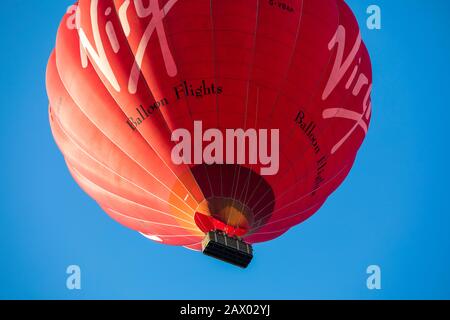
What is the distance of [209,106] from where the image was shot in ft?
43.4

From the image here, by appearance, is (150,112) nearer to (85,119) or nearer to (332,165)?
(85,119)

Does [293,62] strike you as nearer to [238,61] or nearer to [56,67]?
[238,61]

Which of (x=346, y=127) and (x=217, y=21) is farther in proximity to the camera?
(x=346, y=127)

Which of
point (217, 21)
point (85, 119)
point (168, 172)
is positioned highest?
point (217, 21)

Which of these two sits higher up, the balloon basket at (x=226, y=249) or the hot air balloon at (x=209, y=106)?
the hot air balloon at (x=209, y=106)

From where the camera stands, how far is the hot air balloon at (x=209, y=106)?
43.7 ft

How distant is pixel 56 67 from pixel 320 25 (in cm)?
380

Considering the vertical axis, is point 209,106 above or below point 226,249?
above

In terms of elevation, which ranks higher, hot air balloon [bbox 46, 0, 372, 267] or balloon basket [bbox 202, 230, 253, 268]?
hot air balloon [bbox 46, 0, 372, 267]

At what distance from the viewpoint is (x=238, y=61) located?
13.4 m

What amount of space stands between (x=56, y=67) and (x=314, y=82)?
3729 millimetres

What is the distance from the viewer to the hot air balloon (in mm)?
13312

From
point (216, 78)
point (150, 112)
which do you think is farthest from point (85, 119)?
point (216, 78)

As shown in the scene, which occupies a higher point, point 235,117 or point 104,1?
point 104,1
